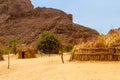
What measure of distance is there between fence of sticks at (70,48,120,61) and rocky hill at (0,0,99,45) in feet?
283

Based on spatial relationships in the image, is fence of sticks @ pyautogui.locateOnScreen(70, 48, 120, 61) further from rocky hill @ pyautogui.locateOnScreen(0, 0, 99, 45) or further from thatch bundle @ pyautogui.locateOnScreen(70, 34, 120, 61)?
rocky hill @ pyautogui.locateOnScreen(0, 0, 99, 45)

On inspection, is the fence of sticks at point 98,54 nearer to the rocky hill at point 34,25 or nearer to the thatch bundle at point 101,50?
the thatch bundle at point 101,50

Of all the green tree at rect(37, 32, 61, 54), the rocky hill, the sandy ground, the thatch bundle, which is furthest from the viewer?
the rocky hill

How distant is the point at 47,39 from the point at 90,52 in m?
33.3

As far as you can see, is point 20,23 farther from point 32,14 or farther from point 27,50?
point 27,50

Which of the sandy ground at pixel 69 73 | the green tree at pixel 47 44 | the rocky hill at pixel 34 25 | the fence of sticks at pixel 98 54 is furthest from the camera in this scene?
the rocky hill at pixel 34 25

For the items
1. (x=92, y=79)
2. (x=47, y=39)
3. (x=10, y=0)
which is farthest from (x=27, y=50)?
(x=10, y=0)

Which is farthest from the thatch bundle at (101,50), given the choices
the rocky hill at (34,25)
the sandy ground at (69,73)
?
the rocky hill at (34,25)

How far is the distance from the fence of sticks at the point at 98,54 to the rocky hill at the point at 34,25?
8628 centimetres

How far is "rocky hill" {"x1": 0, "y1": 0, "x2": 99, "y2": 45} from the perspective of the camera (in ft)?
399

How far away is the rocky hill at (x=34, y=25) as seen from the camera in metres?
122

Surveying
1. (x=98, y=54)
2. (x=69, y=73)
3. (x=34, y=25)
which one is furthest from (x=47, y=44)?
(x=34, y=25)

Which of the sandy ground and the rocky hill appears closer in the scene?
the sandy ground

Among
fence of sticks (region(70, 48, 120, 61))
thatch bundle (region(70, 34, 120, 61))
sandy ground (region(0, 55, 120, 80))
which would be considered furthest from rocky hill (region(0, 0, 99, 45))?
sandy ground (region(0, 55, 120, 80))
